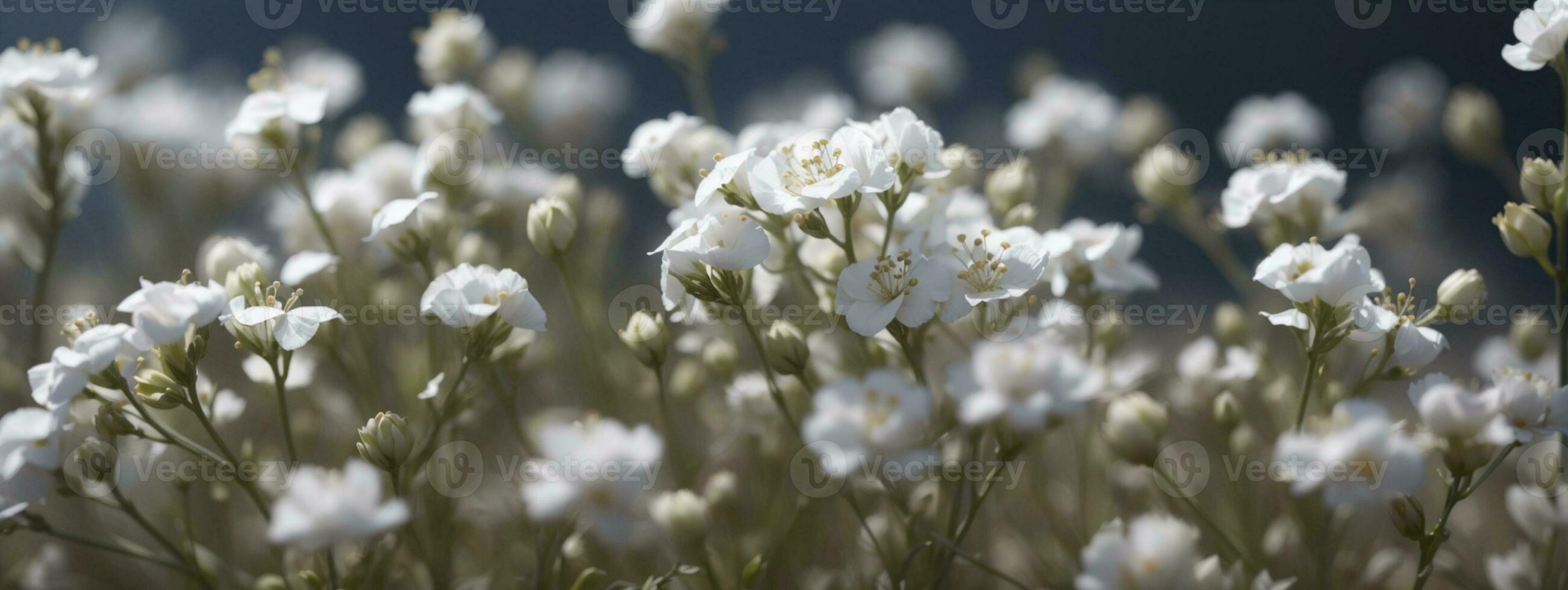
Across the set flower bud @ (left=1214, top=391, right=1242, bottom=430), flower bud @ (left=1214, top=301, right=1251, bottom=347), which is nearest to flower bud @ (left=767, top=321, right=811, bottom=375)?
flower bud @ (left=1214, top=391, right=1242, bottom=430)

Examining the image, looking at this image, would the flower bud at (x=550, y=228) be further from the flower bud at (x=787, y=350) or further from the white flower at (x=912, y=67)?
the white flower at (x=912, y=67)

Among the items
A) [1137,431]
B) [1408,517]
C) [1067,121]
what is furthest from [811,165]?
[1067,121]

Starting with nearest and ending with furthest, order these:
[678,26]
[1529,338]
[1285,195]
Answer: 1. [1285,195]
2. [1529,338]
3. [678,26]

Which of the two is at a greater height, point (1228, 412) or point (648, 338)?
point (648, 338)

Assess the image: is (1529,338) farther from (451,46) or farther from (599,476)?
(451,46)

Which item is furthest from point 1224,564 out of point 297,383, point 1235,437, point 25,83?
point 25,83

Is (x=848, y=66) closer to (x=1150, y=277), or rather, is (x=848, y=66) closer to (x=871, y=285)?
(x=1150, y=277)

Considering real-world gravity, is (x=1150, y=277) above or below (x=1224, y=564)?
above

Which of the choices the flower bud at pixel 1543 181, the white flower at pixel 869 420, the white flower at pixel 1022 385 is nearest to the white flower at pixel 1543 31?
the flower bud at pixel 1543 181
